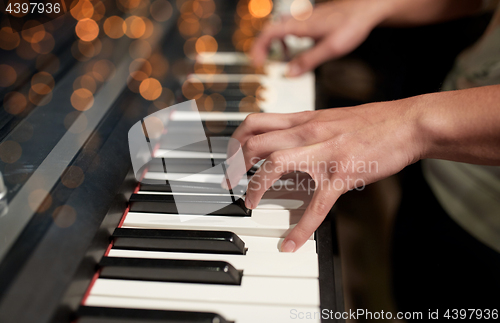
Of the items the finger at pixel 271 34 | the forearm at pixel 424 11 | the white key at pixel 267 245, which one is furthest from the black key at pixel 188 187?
the forearm at pixel 424 11

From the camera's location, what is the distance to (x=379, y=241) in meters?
1.24

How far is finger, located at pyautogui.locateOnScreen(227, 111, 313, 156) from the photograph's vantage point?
29.8 inches

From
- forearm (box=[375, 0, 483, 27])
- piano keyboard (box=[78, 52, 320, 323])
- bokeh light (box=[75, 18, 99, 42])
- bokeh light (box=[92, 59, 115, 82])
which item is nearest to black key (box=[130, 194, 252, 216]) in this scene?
piano keyboard (box=[78, 52, 320, 323])

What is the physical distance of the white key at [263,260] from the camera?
598mm

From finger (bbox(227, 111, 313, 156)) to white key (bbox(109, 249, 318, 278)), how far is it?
27 cm

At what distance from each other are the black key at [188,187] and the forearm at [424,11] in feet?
3.09

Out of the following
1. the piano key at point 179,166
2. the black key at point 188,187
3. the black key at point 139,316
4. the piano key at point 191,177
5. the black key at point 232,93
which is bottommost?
the black key at point 139,316

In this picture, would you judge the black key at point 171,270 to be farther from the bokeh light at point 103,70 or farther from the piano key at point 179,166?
the bokeh light at point 103,70

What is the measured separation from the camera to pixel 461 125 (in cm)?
59

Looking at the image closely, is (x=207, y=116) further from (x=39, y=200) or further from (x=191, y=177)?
(x=39, y=200)

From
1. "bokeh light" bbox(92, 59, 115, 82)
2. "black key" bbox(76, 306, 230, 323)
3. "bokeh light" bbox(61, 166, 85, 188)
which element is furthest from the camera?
"bokeh light" bbox(92, 59, 115, 82)

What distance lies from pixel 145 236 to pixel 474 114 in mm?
612

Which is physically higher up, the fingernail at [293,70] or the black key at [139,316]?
the fingernail at [293,70]

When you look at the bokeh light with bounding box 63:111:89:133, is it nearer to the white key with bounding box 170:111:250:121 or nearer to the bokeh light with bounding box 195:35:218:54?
the white key with bounding box 170:111:250:121
